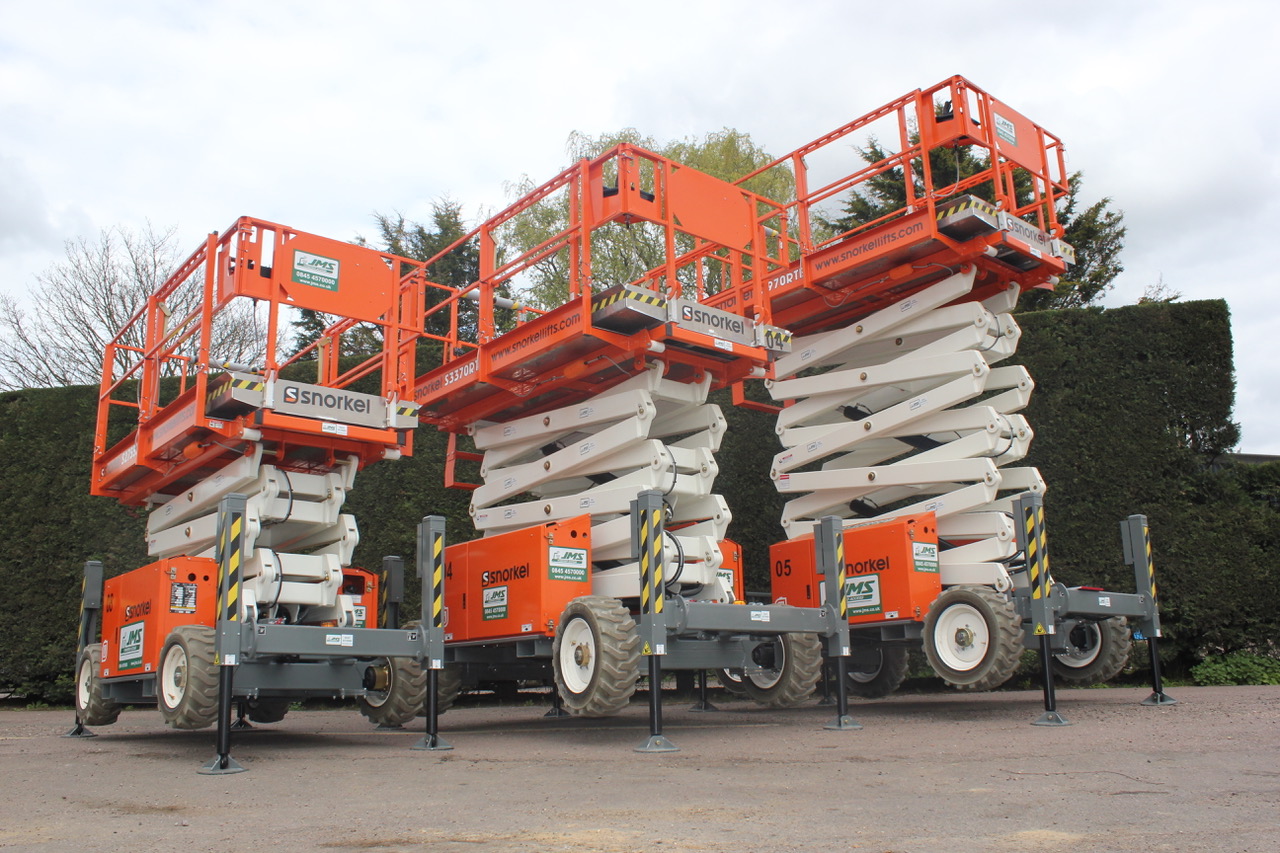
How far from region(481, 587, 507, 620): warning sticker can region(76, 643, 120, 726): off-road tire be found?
11.2 ft

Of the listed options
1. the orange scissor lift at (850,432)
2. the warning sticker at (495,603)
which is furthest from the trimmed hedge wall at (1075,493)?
the warning sticker at (495,603)

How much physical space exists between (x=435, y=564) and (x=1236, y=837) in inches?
225

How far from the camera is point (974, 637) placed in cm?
892

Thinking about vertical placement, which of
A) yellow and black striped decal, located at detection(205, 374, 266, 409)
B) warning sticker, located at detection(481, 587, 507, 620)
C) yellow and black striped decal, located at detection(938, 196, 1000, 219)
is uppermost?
yellow and black striped decal, located at detection(938, 196, 1000, 219)

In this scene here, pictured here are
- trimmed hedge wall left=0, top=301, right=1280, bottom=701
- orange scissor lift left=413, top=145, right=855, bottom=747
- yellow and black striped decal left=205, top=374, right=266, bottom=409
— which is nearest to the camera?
orange scissor lift left=413, top=145, right=855, bottom=747

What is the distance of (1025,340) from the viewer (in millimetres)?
13000

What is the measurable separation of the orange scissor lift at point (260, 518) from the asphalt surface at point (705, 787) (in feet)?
1.94

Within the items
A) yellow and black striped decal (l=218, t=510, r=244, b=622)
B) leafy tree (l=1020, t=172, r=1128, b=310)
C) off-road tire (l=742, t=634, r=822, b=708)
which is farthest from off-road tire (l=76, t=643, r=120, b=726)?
leafy tree (l=1020, t=172, r=1128, b=310)

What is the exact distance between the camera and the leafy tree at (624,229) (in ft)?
75.9

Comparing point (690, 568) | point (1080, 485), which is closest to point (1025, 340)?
point (1080, 485)

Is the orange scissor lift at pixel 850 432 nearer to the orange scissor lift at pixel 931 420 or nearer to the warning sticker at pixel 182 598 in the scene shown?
the orange scissor lift at pixel 931 420

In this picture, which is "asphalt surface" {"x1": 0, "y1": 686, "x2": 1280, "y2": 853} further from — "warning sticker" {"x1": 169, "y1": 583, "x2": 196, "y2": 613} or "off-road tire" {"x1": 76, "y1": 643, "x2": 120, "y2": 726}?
"warning sticker" {"x1": 169, "y1": 583, "x2": 196, "y2": 613}

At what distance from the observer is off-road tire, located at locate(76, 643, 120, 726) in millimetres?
9562

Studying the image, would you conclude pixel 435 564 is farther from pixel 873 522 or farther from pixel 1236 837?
pixel 1236 837
